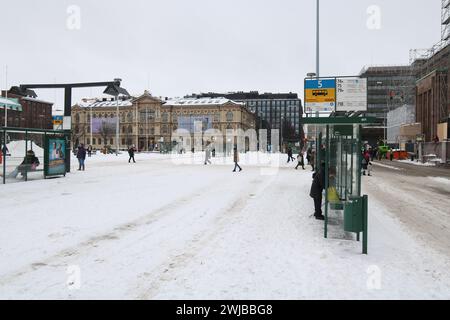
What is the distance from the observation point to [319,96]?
2183cm

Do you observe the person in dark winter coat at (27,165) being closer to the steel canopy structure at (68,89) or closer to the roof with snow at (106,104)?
the steel canopy structure at (68,89)

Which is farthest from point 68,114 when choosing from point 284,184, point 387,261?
point 387,261

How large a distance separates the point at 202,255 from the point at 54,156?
1543 centimetres

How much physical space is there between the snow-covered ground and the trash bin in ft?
1.14

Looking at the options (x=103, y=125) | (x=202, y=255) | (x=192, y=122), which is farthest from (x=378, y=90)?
(x=202, y=255)

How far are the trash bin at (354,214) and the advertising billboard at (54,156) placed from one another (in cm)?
1584

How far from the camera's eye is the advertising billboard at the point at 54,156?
1873cm

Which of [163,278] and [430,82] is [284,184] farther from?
[430,82]

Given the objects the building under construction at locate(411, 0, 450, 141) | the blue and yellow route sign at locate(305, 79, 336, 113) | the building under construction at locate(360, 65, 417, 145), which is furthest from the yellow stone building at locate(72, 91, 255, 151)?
the blue and yellow route sign at locate(305, 79, 336, 113)

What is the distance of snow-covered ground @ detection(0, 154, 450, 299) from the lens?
15.5 feet

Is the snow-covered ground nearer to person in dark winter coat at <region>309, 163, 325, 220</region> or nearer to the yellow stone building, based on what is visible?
person in dark winter coat at <region>309, 163, 325, 220</region>

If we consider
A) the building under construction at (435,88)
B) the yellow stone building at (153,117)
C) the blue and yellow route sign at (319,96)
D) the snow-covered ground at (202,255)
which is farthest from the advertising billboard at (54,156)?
the yellow stone building at (153,117)
